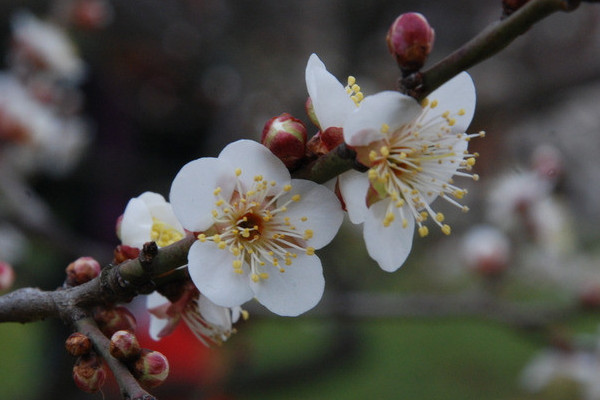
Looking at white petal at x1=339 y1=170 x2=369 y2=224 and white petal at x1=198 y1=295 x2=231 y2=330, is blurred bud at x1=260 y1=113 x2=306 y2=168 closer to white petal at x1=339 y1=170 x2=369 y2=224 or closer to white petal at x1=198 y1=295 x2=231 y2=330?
white petal at x1=339 y1=170 x2=369 y2=224

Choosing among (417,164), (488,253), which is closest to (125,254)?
(417,164)

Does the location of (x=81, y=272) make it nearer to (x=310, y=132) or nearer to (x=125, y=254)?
(x=125, y=254)

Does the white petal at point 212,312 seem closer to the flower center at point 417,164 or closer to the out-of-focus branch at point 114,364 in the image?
the out-of-focus branch at point 114,364

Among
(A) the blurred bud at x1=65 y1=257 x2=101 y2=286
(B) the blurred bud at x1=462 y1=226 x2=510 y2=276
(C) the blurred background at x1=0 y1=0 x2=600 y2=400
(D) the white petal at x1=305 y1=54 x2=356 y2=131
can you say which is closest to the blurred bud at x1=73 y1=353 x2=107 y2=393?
(A) the blurred bud at x1=65 y1=257 x2=101 y2=286

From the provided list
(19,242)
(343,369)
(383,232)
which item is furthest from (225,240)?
(343,369)

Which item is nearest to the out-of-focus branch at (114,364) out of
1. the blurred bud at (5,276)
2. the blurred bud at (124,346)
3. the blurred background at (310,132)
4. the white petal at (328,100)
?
the blurred bud at (124,346)

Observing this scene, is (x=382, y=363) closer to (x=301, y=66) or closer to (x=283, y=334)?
(x=283, y=334)
